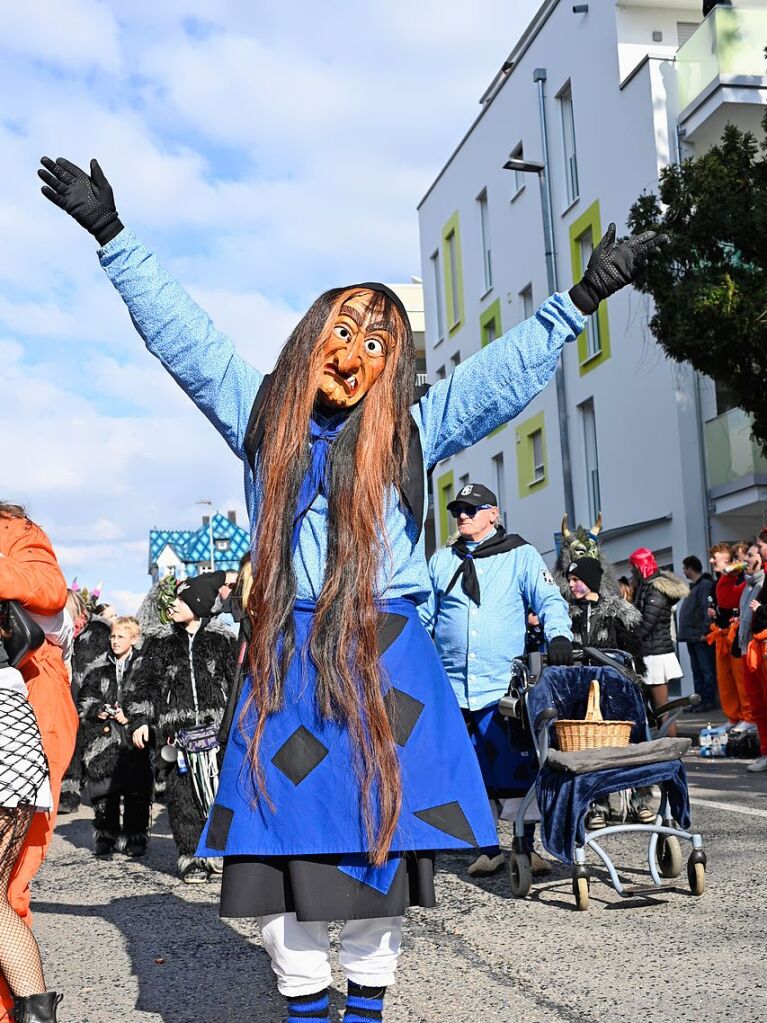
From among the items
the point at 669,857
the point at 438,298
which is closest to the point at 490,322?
the point at 438,298

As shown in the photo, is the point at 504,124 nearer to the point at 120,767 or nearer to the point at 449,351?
the point at 449,351

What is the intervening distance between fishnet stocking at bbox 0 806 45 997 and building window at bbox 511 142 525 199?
25584mm

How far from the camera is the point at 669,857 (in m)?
6.19

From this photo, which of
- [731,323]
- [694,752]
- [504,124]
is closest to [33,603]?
[694,752]

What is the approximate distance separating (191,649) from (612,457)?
1680 centimetres

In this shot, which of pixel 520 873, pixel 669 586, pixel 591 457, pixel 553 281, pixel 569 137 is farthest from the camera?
pixel 569 137

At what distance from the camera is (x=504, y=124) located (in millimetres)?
29078

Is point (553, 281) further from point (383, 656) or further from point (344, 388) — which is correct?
point (383, 656)

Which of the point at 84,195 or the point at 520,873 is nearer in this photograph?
the point at 84,195

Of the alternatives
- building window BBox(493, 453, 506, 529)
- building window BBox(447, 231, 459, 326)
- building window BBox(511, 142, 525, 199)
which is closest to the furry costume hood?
building window BBox(511, 142, 525, 199)

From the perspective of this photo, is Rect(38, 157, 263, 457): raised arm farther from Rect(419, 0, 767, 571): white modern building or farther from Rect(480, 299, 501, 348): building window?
Rect(480, 299, 501, 348): building window

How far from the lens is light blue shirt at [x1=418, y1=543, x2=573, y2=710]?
22.6 ft

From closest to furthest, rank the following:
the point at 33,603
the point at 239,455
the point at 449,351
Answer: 1. the point at 239,455
2. the point at 33,603
3. the point at 449,351

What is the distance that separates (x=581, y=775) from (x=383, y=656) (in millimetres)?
3118
